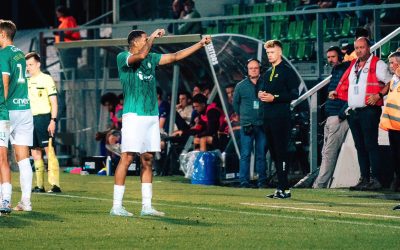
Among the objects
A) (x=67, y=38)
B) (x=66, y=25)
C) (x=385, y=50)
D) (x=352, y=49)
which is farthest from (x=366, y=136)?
(x=66, y=25)

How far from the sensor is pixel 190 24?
28578 mm

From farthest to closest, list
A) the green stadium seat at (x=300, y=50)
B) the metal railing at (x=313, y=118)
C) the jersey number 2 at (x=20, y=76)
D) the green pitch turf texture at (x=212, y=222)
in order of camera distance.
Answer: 1. the green stadium seat at (x=300, y=50)
2. the metal railing at (x=313, y=118)
3. the jersey number 2 at (x=20, y=76)
4. the green pitch turf texture at (x=212, y=222)

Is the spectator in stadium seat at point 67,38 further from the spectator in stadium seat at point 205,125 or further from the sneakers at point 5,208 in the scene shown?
the sneakers at point 5,208

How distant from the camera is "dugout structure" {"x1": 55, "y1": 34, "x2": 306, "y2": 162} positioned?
2419 cm

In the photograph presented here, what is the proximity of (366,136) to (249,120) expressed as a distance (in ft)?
9.95

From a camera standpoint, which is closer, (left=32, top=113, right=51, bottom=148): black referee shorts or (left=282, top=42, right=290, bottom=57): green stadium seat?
(left=32, top=113, right=51, bottom=148): black referee shorts

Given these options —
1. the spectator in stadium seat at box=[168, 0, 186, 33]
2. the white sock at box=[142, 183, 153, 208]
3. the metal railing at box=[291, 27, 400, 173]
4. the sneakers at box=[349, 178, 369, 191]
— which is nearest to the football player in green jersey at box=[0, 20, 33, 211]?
the white sock at box=[142, 183, 153, 208]

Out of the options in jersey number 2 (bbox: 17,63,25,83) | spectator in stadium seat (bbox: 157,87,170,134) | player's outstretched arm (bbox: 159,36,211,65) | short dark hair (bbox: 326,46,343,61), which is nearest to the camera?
player's outstretched arm (bbox: 159,36,211,65)

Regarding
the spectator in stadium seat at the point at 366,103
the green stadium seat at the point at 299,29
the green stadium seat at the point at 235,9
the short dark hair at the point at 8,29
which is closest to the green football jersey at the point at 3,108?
the short dark hair at the point at 8,29

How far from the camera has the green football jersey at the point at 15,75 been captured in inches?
575

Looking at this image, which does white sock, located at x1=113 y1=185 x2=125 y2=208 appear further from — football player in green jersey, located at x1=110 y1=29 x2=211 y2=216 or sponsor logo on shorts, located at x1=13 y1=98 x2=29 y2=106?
sponsor logo on shorts, located at x1=13 y1=98 x2=29 y2=106

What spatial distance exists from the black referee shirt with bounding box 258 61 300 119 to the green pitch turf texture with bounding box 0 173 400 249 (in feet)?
4.03

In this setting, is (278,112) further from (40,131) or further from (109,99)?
(109,99)

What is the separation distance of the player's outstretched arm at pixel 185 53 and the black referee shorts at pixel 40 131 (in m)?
5.41
